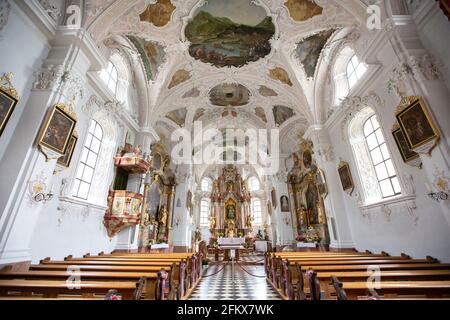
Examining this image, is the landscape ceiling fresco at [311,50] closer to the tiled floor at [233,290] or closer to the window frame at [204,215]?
the tiled floor at [233,290]

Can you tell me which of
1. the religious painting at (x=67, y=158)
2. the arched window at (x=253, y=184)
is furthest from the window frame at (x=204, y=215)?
the religious painting at (x=67, y=158)

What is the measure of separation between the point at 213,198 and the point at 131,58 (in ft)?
56.2

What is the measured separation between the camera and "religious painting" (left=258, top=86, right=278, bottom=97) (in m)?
12.6

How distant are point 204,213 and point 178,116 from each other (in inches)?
547

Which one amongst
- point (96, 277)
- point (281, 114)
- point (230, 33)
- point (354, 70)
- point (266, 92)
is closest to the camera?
point (96, 277)

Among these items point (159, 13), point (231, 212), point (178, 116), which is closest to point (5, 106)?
point (159, 13)

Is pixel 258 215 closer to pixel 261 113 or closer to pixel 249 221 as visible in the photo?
pixel 249 221

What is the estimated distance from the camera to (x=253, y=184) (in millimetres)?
26094

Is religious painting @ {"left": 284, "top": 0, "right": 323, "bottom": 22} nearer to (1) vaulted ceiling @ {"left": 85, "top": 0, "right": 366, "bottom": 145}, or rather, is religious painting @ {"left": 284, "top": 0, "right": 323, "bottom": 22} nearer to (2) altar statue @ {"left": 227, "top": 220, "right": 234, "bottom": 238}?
(1) vaulted ceiling @ {"left": 85, "top": 0, "right": 366, "bottom": 145}

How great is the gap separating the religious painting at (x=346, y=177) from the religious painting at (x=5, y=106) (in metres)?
11.0

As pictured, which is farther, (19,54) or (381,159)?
(381,159)

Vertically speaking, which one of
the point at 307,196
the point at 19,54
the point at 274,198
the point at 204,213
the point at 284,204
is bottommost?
the point at 284,204

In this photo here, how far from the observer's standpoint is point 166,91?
11570 mm

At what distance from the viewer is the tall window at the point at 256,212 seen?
24.2m
